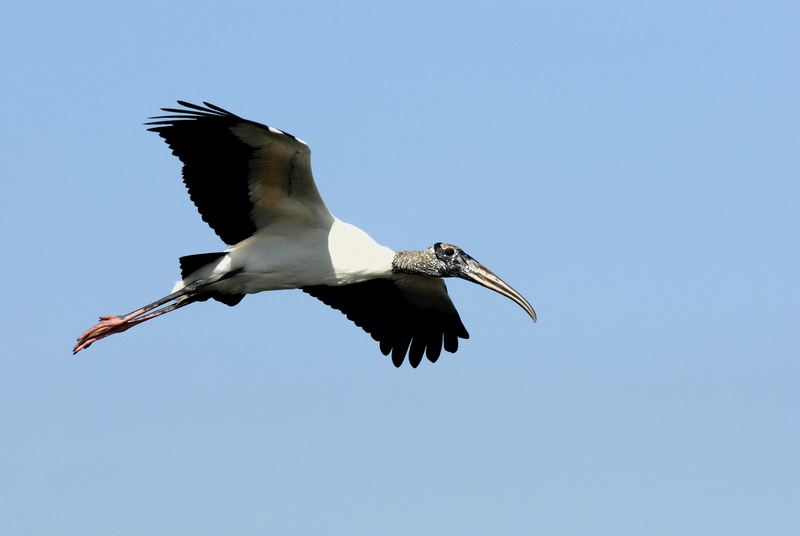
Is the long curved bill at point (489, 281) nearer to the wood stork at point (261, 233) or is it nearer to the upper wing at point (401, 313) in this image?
the wood stork at point (261, 233)

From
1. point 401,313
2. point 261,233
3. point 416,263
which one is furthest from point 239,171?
point 401,313

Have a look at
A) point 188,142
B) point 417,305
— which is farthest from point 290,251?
point 417,305

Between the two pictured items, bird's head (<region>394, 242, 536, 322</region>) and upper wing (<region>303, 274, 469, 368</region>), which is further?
upper wing (<region>303, 274, 469, 368</region>)

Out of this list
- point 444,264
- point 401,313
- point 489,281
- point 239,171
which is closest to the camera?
point 239,171

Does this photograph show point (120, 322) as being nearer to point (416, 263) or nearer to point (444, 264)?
point (416, 263)

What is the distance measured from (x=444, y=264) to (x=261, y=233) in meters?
1.77

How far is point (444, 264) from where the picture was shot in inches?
444

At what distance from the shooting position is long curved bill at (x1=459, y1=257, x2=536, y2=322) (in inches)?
425

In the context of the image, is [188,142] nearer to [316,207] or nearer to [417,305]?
[316,207]

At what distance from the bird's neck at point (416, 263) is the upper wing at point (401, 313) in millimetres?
977

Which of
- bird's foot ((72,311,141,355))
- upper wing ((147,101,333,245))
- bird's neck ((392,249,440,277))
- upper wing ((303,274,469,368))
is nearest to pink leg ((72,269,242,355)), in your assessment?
bird's foot ((72,311,141,355))

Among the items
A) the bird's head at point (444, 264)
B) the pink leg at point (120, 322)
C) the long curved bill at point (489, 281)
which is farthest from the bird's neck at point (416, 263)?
the pink leg at point (120, 322)

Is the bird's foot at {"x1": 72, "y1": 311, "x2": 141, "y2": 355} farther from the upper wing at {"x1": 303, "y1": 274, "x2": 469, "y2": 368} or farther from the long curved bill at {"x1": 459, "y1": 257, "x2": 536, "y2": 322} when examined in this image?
the long curved bill at {"x1": 459, "y1": 257, "x2": 536, "y2": 322}

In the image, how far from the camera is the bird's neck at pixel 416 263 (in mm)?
11297
